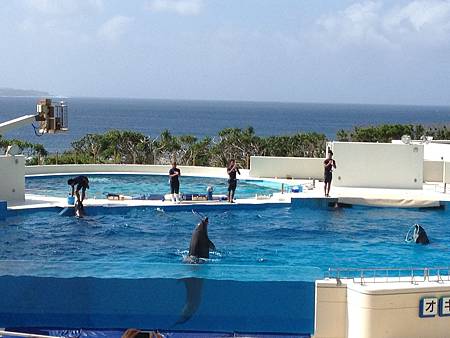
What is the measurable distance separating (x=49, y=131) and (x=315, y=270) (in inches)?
151

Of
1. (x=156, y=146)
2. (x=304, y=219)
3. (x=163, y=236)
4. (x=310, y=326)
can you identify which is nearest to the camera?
(x=310, y=326)

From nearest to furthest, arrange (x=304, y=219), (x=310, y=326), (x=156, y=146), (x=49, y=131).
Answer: (x=310, y=326)
(x=49, y=131)
(x=304, y=219)
(x=156, y=146)

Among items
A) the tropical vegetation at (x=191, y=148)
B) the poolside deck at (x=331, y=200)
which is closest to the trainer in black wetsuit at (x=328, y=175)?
the poolside deck at (x=331, y=200)

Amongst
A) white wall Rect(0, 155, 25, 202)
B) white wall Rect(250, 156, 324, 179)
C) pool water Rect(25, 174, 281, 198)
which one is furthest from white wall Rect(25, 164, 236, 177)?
white wall Rect(0, 155, 25, 202)

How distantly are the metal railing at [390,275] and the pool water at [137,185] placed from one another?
1042 cm

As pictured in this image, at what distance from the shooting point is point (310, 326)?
798cm

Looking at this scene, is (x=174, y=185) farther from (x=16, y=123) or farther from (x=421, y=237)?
(x=16, y=123)

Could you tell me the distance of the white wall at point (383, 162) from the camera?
19.4m

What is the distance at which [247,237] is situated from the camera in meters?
14.2

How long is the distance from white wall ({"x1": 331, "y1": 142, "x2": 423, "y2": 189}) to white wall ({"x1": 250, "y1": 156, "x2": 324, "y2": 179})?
1.60 m

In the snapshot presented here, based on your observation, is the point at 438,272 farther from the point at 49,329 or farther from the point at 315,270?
the point at 49,329

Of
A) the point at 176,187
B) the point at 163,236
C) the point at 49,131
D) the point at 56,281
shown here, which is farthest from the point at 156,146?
the point at 56,281

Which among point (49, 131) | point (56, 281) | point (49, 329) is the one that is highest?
point (49, 131)

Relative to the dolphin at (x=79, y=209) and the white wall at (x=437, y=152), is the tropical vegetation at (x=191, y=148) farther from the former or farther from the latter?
the dolphin at (x=79, y=209)
